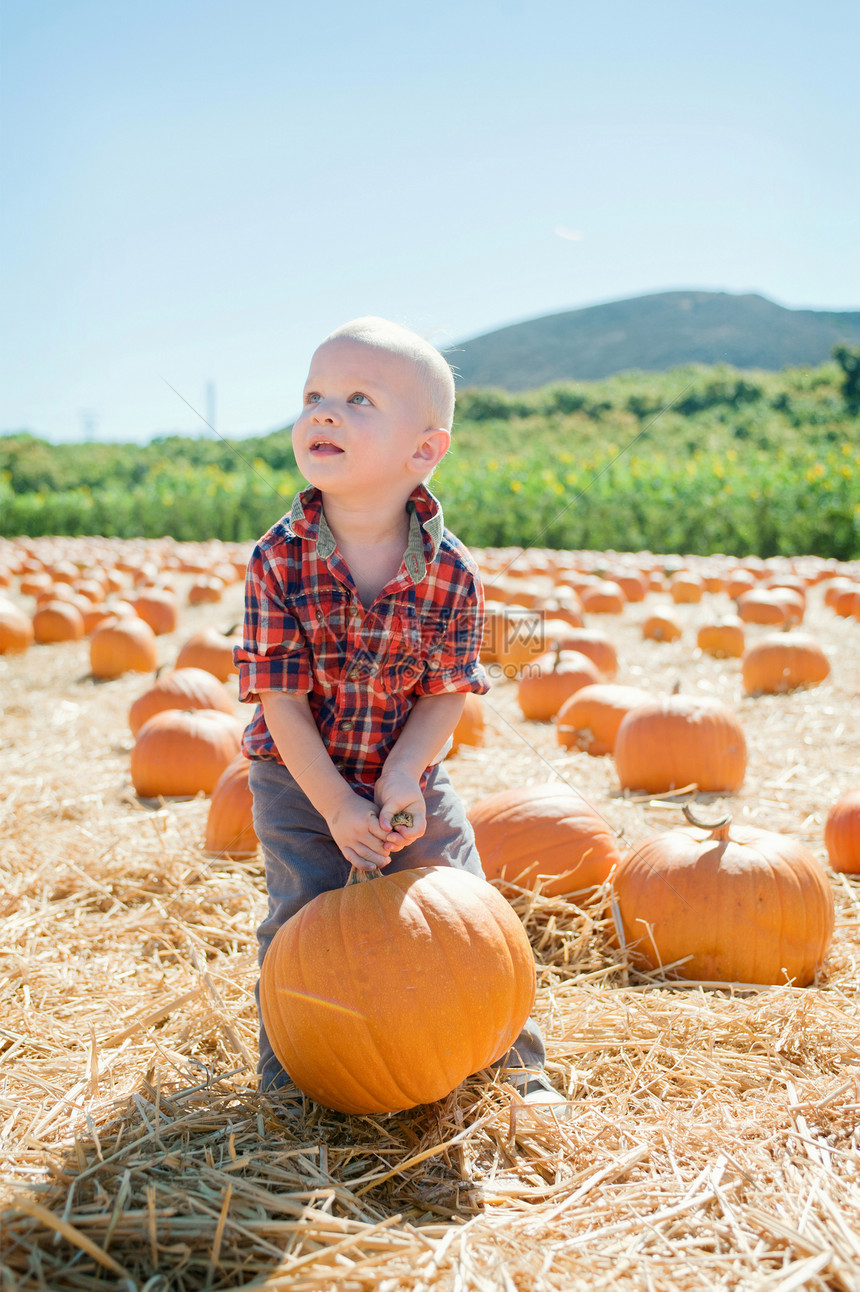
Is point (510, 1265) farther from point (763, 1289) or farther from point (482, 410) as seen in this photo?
point (482, 410)

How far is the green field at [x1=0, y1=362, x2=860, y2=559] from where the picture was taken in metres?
17.6

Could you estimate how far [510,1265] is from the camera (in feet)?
4.82

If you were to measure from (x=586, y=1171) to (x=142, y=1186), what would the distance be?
0.82 m

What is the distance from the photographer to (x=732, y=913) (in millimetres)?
2592

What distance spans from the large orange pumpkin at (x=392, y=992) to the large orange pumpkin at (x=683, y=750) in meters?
2.47

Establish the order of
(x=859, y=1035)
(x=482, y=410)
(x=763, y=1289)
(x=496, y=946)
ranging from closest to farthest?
1. (x=763, y=1289)
2. (x=496, y=946)
3. (x=859, y=1035)
4. (x=482, y=410)

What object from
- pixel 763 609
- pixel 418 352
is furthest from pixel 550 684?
pixel 763 609

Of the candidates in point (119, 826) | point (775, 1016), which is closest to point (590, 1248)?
point (775, 1016)

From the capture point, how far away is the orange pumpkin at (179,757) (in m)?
4.32

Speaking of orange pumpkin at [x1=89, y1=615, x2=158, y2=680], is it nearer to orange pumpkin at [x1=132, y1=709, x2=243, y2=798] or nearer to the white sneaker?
orange pumpkin at [x1=132, y1=709, x2=243, y2=798]

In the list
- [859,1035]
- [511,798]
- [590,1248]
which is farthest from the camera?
[511,798]

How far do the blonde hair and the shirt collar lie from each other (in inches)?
7.6

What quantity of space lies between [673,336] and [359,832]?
295 cm

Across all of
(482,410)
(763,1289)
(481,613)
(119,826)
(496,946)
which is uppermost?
(482,410)
